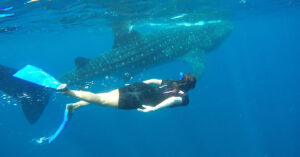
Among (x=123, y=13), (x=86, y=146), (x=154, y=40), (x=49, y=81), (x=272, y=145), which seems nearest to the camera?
(x=49, y=81)

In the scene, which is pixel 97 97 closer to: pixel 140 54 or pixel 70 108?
pixel 70 108

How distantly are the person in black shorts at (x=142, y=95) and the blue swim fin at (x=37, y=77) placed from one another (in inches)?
18.5

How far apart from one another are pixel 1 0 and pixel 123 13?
342 inches

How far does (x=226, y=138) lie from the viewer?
1914cm

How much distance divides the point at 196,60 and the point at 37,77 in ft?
34.1

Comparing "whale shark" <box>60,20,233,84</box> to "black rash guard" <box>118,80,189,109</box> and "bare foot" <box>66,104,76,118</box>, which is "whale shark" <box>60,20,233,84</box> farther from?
"black rash guard" <box>118,80,189,109</box>

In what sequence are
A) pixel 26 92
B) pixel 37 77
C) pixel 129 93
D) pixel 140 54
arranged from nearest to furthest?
pixel 37 77 < pixel 129 93 < pixel 26 92 < pixel 140 54

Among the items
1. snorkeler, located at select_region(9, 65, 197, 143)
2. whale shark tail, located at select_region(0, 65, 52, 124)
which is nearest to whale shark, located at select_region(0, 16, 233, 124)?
whale shark tail, located at select_region(0, 65, 52, 124)

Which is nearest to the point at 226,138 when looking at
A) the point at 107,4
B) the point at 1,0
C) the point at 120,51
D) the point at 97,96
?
the point at 120,51

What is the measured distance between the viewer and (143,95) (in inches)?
247

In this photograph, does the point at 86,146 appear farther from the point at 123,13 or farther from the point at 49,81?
the point at 49,81

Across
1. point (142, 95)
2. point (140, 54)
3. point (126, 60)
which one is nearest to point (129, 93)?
point (142, 95)

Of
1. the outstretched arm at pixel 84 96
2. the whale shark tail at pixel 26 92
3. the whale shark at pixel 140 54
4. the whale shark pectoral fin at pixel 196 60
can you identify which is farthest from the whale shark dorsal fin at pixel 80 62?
the whale shark pectoral fin at pixel 196 60

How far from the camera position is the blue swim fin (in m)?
5.62
